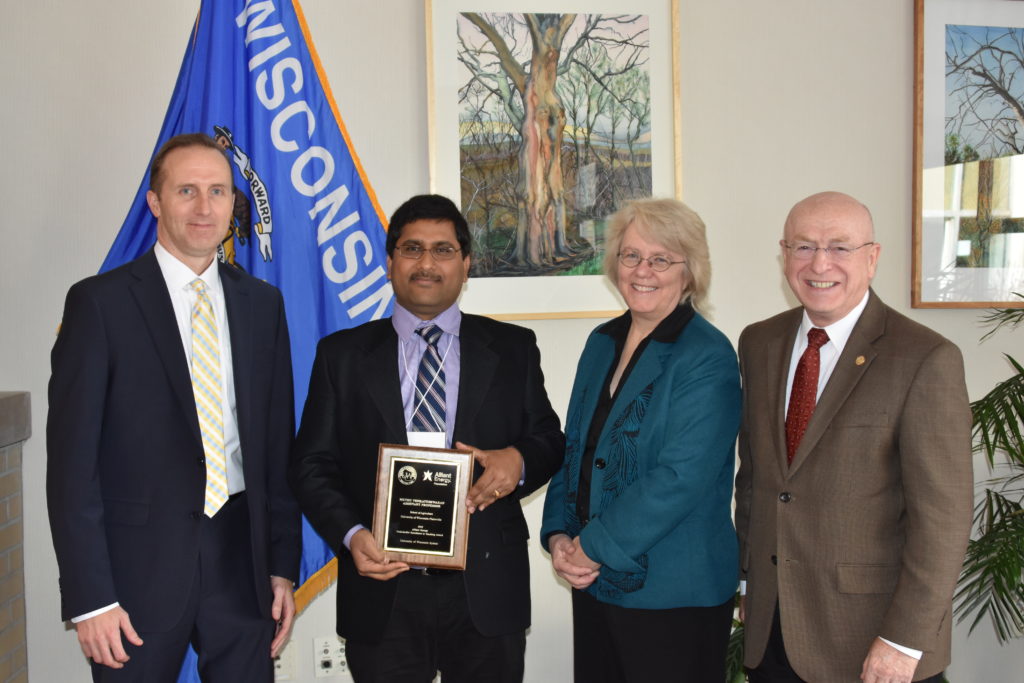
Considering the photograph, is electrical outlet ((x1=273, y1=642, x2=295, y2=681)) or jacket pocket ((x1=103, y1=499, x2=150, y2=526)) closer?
jacket pocket ((x1=103, y1=499, x2=150, y2=526))

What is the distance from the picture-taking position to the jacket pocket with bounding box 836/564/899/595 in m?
1.89

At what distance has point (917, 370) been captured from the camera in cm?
183

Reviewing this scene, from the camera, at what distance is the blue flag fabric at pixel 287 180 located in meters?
3.01

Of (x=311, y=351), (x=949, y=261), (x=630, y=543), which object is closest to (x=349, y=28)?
(x=311, y=351)

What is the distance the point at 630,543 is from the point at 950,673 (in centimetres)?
267

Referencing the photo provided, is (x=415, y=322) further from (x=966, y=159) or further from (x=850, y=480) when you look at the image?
(x=966, y=159)

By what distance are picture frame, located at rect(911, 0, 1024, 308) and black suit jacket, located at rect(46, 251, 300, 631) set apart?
120 inches

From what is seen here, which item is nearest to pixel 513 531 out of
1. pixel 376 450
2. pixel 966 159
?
pixel 376 450

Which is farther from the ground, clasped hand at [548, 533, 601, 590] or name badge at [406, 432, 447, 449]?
name badge at [406, 432, 447, 449]

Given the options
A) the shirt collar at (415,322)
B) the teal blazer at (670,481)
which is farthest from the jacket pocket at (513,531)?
the shirt collar at (415,322)

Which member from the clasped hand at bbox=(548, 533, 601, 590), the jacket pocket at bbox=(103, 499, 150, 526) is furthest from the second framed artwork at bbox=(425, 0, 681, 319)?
the jacket pocket at bbox=(103, 499, 150, 526)

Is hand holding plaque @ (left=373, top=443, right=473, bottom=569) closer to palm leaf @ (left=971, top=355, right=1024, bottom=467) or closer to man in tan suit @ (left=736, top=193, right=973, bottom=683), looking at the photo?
man in tan suit @ (left=736, top=193, right=973, bottom=683)

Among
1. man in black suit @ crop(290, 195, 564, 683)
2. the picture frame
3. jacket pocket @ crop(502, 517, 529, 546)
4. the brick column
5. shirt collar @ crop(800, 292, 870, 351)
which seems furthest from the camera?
the picture frame

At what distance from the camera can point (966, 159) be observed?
12.0 feet
